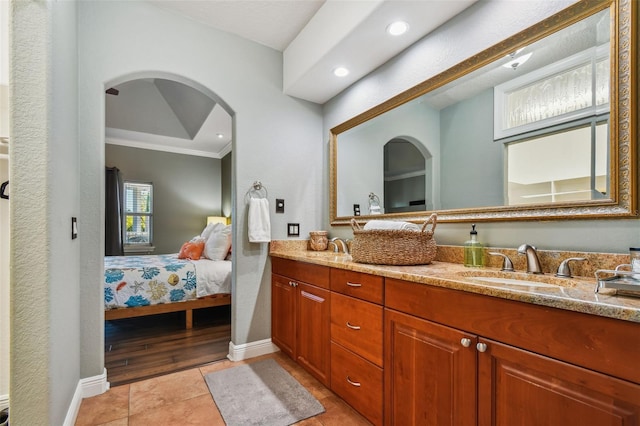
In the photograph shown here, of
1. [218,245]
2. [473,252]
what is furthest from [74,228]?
[473,252]

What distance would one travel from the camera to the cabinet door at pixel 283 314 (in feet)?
7.34

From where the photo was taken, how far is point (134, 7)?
212 cm

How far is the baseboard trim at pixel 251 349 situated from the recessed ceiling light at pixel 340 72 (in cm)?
231

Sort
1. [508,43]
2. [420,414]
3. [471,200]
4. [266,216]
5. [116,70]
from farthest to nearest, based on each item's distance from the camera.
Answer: [266,216] < [116,70] < [471,200] < [508,43] < [420,414]

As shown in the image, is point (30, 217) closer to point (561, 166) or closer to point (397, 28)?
point (397, 28)

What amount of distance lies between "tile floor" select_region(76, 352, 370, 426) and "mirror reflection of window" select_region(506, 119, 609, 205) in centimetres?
→ 149

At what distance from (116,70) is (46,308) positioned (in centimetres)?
165

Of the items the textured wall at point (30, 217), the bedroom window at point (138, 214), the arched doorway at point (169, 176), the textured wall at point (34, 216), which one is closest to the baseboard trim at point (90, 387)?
the arched doorway at point (169, 176)

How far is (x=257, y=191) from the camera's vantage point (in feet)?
8.40

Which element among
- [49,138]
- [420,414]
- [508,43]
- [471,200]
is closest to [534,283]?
[471,200]

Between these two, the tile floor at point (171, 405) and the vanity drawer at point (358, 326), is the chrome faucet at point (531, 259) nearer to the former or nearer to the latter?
the vanity drawer at point (358, 326)

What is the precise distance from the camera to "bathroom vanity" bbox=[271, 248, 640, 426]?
0.78m

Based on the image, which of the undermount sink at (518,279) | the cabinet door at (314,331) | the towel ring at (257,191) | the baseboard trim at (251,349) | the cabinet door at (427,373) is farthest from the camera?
the towel ring at (257,191)

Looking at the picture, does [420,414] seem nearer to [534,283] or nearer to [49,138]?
[534,283]
